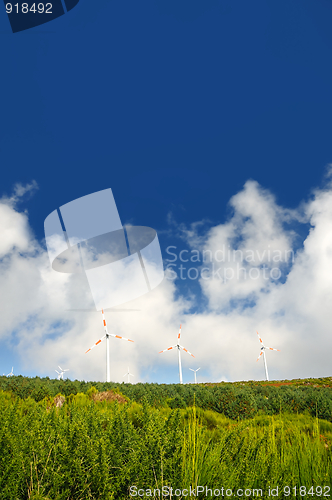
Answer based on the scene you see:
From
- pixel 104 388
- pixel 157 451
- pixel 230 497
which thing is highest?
pixel 104 388

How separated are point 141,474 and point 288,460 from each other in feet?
7.72

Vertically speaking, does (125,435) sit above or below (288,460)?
above

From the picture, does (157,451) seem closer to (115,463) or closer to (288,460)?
(115,463)

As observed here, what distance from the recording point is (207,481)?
173 inches

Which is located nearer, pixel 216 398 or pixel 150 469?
pixel 150 469

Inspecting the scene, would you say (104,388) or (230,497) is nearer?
(230,497)

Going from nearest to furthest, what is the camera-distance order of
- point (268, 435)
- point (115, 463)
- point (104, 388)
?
1. point (115, 463)
2. point (268, 435)
3. point (104, 388)

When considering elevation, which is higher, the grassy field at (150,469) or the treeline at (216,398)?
the treeline at (216,398)

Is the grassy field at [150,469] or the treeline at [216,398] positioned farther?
the treeline at [216,398]

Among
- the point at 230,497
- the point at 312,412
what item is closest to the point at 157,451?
the point at 230,497

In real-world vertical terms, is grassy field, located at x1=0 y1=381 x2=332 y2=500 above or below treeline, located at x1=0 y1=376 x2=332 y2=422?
below

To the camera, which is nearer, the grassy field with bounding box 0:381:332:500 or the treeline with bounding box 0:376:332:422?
the grassy field with bounding box 0:381:332:500

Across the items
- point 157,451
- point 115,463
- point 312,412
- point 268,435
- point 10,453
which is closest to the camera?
point 157,451

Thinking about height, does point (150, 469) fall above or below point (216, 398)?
below
